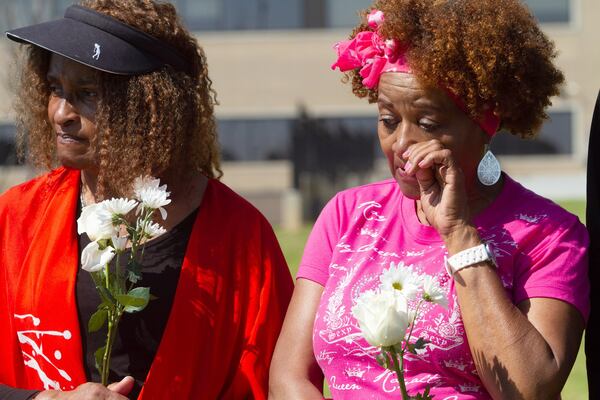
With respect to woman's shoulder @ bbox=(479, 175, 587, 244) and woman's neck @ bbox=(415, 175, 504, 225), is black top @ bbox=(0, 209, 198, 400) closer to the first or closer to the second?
woman's neck @ bbox=(415, 175, 504, 225)

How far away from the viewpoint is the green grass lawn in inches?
297

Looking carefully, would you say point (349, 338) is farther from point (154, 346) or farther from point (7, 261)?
point (7, 261)

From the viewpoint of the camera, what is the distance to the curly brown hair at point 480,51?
10.3 ft

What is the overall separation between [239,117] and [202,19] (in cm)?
382

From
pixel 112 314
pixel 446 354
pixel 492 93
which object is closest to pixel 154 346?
pixel 112 314

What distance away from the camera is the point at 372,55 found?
3318 millimetres

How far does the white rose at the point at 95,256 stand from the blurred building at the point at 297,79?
114 ft

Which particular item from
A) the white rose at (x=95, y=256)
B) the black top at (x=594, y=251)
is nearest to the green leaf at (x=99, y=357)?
the white rose at (x=95, y=256)

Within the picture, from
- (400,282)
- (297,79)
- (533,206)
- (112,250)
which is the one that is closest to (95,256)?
(112,250)

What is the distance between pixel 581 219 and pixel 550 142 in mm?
19928

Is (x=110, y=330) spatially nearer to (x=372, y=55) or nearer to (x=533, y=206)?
(x=372, y=55)

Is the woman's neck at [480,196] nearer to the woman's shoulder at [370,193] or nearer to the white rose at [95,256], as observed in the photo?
the woman's shoulder at [370,193]

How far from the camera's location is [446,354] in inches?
122

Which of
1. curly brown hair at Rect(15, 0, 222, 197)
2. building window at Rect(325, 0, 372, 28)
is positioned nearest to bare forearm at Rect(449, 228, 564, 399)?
curly brown hair at Rect(15, 0, 222, 197)
